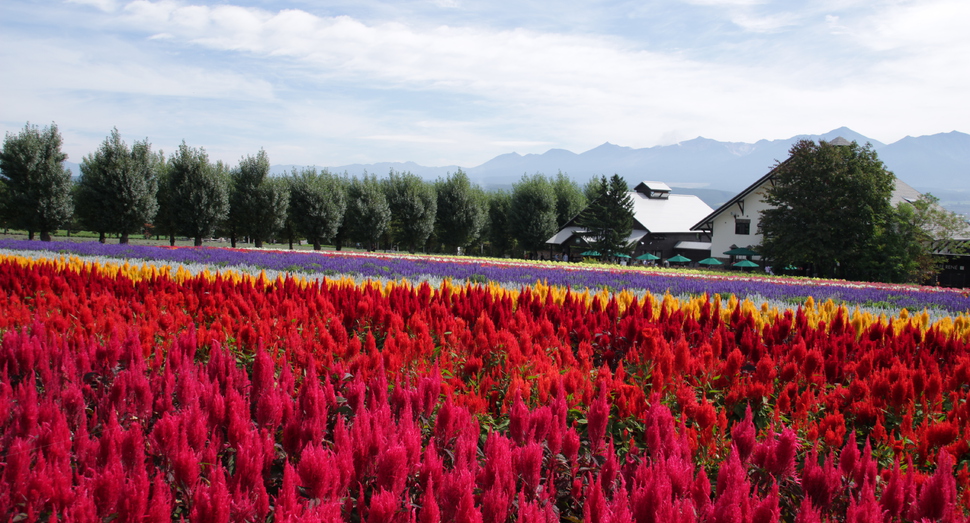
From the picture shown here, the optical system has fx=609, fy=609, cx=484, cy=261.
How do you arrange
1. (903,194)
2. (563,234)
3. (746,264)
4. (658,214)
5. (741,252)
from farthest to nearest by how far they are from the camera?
(563,234) < (658,214) < (903,194) < (741,252) < (746,264)

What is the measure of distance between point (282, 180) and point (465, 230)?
1917 centimetres

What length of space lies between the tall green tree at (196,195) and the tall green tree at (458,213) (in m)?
23.6

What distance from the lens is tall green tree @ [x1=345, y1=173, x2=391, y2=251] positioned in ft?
192

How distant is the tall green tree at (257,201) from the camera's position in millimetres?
51906

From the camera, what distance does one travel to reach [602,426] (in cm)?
277

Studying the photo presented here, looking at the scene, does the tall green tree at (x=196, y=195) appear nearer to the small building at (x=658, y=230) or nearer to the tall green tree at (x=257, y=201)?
the tall green tree at (x=257, y=201)

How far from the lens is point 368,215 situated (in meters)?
58.6

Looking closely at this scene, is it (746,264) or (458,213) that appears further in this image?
(458,213)

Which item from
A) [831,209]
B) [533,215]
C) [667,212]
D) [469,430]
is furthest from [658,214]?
[469,430]

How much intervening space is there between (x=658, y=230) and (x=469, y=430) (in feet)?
188

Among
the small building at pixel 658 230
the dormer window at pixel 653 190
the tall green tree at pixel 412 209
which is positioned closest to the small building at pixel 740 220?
the small building at pixel 658 230

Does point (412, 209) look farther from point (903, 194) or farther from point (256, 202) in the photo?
point (903, 194)

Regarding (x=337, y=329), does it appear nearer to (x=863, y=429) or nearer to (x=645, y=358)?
(x=645, y=358)

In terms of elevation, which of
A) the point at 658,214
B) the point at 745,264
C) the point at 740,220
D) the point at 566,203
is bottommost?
the point at 745,264
